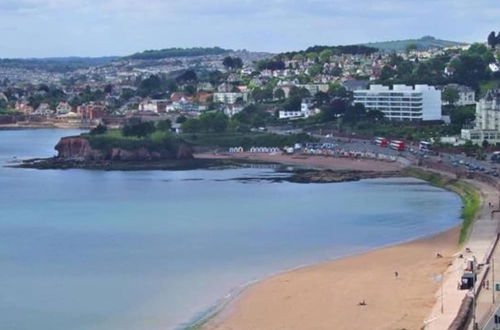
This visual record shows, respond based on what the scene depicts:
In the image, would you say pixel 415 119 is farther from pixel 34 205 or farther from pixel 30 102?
pixel 30 102

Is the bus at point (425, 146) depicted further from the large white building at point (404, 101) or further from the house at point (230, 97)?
the house at point (230, 97)

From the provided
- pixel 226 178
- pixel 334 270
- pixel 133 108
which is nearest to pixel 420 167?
pixel 226 178

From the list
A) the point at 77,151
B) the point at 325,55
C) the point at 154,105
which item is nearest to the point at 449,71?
the point at 154,105

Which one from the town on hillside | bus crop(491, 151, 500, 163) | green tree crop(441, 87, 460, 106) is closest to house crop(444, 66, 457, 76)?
the town on hillside

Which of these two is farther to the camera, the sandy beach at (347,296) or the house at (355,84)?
the house at (355,84)

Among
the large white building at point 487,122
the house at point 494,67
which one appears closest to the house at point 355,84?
the house at point 494,67

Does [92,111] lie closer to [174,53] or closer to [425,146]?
[425,146]
